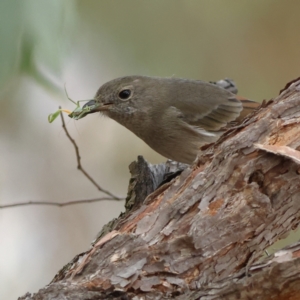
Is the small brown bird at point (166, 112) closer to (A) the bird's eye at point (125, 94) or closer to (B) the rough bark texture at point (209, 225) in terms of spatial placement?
(A) the bird's eye at point (125, 94)

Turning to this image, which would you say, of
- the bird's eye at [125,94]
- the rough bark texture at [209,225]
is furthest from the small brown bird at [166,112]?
the rough bark texture at [209,225]

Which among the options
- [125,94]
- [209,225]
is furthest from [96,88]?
[209,225]

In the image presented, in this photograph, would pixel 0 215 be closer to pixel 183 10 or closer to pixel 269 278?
pixel 183 10

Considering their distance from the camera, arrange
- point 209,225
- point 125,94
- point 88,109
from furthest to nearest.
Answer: point 125,94 → point 88,109 → point 209,225

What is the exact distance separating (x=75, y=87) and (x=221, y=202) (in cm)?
200

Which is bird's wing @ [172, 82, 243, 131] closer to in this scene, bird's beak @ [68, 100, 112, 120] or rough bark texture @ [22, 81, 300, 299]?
bird's beak @ [68, 100, 112, 120]

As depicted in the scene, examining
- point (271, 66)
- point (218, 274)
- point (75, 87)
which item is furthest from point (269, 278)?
point (271, 66)

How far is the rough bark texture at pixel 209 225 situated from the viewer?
1.18 metres

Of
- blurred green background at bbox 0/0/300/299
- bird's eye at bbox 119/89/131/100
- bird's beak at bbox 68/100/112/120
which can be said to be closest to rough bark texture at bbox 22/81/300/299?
bird's beak at bbox 68/100/112/120

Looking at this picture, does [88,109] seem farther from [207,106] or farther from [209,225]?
[209,225]

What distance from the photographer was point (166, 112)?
2316 mm

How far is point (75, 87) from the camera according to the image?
3053 millimetres

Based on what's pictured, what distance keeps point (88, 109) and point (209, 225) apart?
3.41 feet

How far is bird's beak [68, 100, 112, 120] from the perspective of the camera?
2.07 metres
